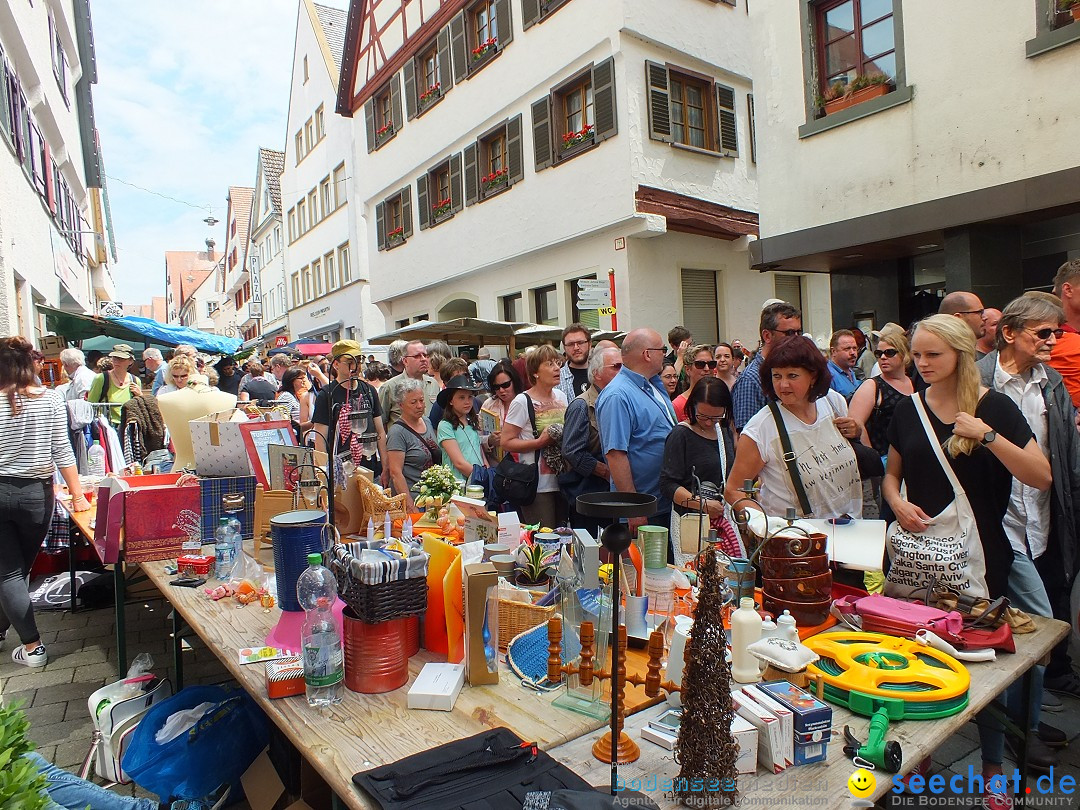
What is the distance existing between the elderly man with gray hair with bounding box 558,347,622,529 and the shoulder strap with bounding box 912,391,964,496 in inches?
75.2

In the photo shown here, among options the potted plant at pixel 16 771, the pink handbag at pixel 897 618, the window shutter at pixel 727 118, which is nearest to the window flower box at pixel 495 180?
the window shutter at pixel 727 118

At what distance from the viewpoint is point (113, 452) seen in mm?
6547

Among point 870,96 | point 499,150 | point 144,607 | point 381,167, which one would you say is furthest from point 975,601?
point 381,167

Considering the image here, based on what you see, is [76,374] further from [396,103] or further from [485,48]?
[396,103]

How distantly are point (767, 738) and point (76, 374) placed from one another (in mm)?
9522

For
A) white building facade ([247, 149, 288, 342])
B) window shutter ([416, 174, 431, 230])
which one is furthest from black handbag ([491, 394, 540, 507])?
white building facade ([247, 149, 288, 342])

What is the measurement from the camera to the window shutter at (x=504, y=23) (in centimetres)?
1370

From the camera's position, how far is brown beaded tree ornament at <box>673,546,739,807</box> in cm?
151

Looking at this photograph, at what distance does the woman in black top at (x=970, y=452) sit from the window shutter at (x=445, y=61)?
15.3 metres

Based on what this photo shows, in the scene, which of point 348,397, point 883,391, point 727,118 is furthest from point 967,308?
point 727,118

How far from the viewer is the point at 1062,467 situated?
3209 mm

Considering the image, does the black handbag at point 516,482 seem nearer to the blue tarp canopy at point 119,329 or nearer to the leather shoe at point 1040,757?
the leather shoe at point 1040,757

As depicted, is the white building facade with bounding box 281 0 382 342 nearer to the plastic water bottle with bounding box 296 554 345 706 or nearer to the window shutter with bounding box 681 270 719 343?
the window shutter with bounding box 681 270 719 343

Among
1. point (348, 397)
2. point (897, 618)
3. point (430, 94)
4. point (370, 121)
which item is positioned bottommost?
point (897, 618)
